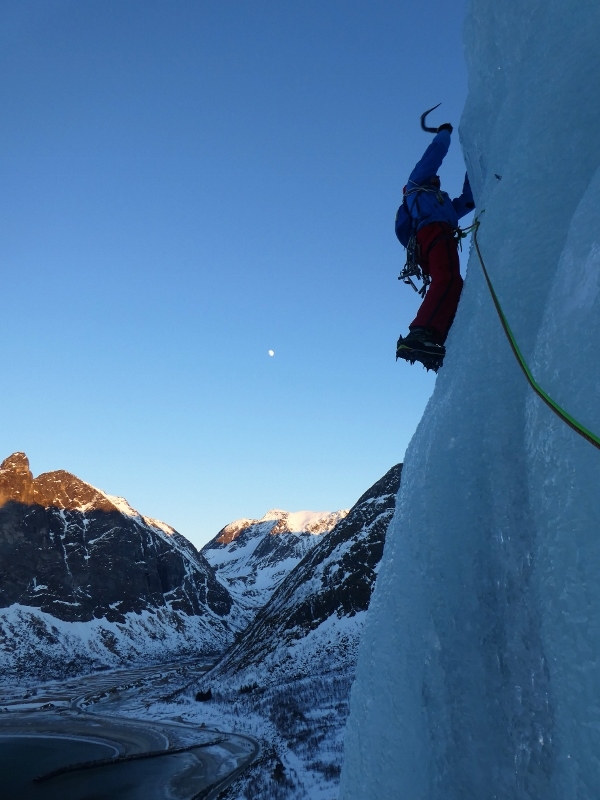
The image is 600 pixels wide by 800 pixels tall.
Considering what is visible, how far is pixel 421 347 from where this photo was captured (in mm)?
3814

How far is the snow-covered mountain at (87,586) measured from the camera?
8688cm

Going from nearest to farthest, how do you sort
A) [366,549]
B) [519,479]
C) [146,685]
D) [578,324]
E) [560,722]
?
[560,722] < [578,324] < [519,479] < [366,549] < [146,685]

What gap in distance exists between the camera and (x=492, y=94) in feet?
13.7

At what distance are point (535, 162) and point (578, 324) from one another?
1428 mm

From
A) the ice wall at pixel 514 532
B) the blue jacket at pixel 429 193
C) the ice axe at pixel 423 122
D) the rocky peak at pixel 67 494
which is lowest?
the ice wall at pixel 514 532

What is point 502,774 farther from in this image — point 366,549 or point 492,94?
point 366,549

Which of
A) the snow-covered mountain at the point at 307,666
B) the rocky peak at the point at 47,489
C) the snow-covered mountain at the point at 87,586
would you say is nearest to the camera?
the snow-covered mountain at the point at 307,666

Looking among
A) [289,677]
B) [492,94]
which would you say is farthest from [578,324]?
[289,677]

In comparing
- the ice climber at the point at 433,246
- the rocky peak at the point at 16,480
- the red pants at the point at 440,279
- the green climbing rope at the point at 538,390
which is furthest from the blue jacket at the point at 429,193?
the rocky peak at the point at 16,480

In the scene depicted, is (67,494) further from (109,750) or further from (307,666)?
(109,750)

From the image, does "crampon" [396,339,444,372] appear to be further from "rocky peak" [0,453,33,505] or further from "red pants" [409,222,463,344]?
"rocky peak" [0,453,33,505]

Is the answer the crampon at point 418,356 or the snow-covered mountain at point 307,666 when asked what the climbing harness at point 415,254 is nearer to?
the crampon at point 418,356

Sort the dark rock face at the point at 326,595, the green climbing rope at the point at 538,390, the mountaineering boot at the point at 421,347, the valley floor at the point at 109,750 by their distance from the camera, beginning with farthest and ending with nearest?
the dark rock face at the point at 326,595 → the valley floor at the point at 109,750 → the mountaineering boot at the point at 421,347 → the green climbing rope at the point at 538,390

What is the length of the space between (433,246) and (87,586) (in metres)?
113
